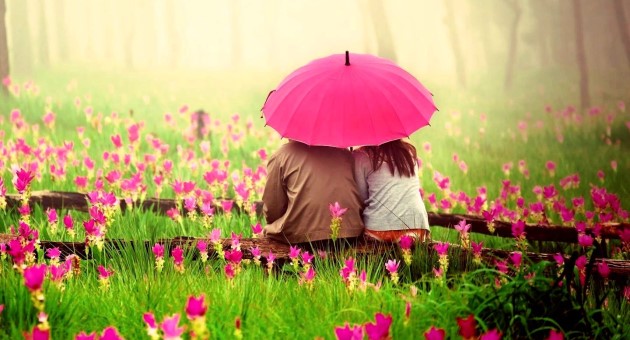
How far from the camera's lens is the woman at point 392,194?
431 centimetres

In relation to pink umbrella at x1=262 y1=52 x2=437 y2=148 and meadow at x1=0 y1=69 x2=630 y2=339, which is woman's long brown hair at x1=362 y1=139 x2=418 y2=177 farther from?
meadow at x1=0 y1=69 x2=630 y2=339

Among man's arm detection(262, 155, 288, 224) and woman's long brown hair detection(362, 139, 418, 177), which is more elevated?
woman's long brown hair detection(362, 139, 418, 177)

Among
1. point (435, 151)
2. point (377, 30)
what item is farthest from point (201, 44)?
point (435, 151)

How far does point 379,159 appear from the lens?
4.35 metres

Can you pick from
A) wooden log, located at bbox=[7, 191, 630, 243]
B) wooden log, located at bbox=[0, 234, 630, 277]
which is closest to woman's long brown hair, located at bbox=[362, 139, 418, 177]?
wooden log, located at bbox=[0, 234, 630, 277]

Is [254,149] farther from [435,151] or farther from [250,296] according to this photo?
[250,296]

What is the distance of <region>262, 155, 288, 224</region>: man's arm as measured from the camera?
435 centimetres

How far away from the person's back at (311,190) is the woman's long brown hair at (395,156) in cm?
15

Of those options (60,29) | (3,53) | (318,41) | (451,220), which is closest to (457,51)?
(3,53)

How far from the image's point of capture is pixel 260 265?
4062mm

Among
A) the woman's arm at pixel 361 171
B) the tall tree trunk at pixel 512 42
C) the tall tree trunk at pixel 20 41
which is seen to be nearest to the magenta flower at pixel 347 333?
→ the woman's arm at pixel 361 171

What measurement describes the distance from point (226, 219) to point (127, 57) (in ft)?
64.2

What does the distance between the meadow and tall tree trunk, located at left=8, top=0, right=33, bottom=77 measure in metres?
8.04

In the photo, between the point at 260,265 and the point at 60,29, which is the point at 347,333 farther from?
the point at 60,29
